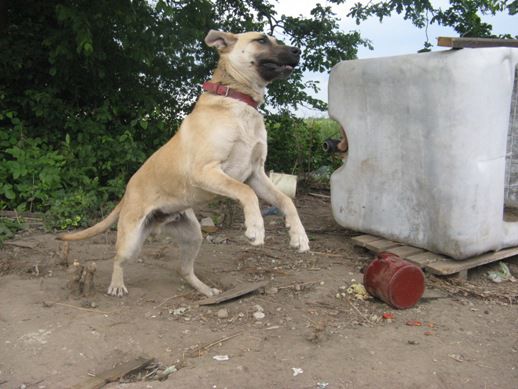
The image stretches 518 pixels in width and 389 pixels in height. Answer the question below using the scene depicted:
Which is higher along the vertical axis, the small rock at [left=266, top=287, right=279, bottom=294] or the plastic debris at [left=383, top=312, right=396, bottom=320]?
the small rock at [left=266, top=287, right=279, bottom=294]

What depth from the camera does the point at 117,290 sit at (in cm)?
423

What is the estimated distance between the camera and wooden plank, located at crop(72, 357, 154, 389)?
2811 millimetres

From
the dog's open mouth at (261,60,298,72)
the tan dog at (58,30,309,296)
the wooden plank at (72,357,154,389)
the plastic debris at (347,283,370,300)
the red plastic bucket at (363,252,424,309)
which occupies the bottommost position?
the wooden plank at (72,357,154,389)

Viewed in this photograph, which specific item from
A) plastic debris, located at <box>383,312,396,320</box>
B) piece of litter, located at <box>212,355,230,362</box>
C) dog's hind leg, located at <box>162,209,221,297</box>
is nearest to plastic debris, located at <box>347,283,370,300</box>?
plastic debris, located at <box>383,312,396,320</box>

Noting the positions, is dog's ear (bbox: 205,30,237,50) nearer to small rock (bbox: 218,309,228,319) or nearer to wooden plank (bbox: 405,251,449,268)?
small rock (bbox: 218,309,228,319)

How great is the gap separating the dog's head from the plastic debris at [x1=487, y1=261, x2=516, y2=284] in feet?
8.48

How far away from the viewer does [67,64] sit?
7.21 metres

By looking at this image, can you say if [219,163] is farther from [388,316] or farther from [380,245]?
[380,245]

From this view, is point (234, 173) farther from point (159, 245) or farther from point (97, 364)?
point (159, 245)

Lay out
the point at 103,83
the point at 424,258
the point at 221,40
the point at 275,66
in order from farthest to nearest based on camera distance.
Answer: the point at 103,83 < the point at 424,258 < the point at 221,40 < the point at 275,66

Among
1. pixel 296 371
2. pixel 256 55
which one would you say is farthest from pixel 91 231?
pixel 296 371

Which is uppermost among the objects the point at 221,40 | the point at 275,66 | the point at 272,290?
the point at 221,40

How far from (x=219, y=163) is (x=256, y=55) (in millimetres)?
868

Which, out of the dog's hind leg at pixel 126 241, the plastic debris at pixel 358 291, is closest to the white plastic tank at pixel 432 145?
the plastic debris at pixel 358 291
